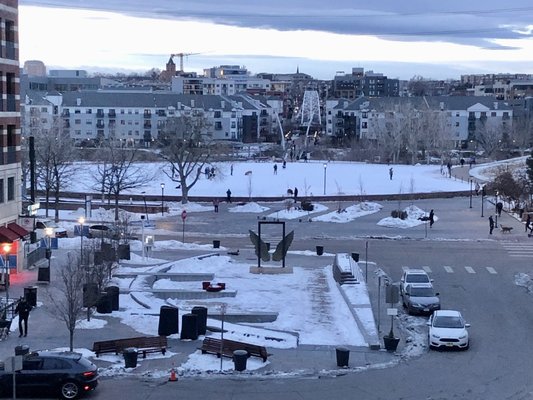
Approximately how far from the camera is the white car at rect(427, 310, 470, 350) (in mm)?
25594

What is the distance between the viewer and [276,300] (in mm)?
32094

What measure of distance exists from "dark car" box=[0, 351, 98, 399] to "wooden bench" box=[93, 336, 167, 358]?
3449 millimetres

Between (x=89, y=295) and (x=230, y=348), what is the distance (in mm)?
5834

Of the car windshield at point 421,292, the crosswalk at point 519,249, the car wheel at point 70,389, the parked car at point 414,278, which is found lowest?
the crosswalk at point 519,249

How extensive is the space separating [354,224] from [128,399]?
127 feet

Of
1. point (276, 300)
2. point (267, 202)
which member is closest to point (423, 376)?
point (276, 300)

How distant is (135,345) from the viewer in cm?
2422

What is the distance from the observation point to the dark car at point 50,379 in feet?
66.8

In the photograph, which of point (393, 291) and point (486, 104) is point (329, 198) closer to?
point (393, 291)

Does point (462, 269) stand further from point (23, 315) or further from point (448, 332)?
point (23, 315)

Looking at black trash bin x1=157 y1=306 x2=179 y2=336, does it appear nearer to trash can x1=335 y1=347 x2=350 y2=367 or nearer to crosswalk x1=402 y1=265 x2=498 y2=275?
trash can x1=335 y1=347 x2=350 y2=367

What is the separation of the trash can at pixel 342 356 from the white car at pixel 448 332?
11.4ft

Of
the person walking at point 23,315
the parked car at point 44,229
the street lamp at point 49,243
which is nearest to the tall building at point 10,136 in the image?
the street lamp at point 49,243

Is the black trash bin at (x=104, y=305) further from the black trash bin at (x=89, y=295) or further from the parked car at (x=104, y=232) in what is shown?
the parked car at (x=104, y=232)
